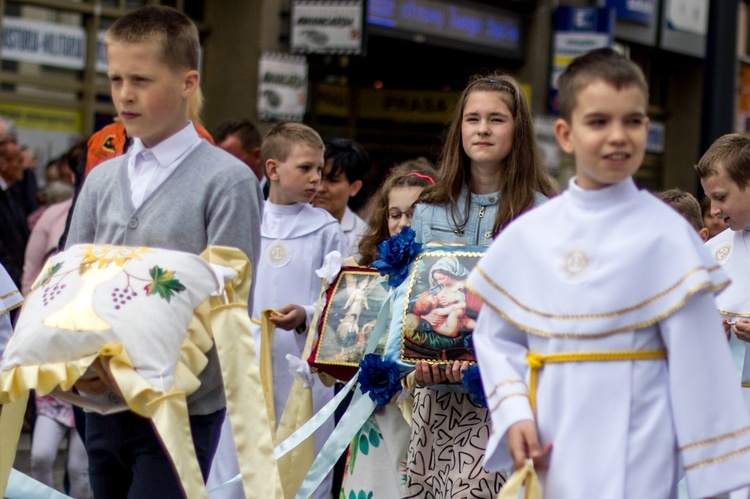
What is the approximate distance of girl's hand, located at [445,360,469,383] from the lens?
14.0 feet

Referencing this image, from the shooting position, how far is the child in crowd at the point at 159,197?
3.82 meters

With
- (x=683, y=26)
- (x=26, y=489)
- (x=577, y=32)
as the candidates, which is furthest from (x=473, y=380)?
(x=683, y=26)

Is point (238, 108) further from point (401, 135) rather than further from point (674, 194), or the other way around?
point (674, 194)

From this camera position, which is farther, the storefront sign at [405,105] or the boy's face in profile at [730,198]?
the storefront sign at [405,105]

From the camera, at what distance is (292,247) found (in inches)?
246

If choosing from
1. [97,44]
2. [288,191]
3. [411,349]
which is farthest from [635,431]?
[97,44]

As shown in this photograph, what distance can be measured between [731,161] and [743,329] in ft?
2.35

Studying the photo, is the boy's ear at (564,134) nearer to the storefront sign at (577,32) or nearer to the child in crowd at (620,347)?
the child in crowd at (620,347)

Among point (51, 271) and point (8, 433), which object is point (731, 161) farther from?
point (8, 433)

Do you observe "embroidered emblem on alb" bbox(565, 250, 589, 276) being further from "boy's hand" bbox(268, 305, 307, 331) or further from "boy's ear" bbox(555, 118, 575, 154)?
"boy's hand" bbox(268, 305, 307, 331)

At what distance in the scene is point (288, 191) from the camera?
252 inches

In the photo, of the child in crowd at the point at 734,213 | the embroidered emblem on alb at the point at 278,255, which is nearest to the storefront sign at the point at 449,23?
the embroidered emblem on alb at the point at 278,255

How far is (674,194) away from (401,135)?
485 inches

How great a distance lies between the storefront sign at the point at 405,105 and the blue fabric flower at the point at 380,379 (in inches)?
518
